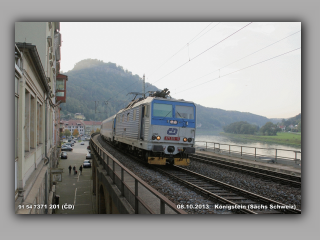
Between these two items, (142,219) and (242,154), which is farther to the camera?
(242,154)

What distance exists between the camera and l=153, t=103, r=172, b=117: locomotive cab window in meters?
10.8

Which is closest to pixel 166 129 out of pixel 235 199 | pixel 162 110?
pixel 162 110

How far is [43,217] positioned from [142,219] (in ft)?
6.89

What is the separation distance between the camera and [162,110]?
1091 centimetres

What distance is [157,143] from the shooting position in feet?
Result: 35.0

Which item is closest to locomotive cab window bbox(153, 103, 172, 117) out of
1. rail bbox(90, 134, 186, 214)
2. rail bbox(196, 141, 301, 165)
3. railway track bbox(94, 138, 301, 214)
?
railway track bbox(94, 138, 301, 214)

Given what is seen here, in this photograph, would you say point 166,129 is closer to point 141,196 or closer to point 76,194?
point 76,194

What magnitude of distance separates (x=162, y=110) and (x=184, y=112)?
114 cm

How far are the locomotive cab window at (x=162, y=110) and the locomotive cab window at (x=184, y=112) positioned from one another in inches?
14.1
